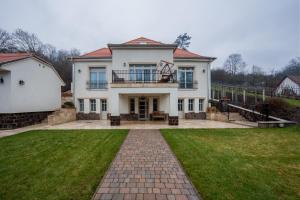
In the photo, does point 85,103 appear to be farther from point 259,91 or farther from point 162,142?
point 259,91

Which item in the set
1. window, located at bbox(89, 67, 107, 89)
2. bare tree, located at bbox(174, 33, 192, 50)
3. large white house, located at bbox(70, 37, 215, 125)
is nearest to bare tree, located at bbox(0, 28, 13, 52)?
large white house, located at bbox(70, 37, 215, 125)

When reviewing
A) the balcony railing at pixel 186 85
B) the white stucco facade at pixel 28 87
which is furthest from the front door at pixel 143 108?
the white stucco facade at pixel 28 87

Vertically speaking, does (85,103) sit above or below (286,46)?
below

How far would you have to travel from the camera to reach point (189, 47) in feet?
99.6

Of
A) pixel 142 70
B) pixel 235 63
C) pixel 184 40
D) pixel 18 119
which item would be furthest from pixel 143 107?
pixel 235 63

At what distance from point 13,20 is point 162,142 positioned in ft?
119

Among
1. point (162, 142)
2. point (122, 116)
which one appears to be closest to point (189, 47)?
point (122, 116)

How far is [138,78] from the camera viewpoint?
1331 centimetres

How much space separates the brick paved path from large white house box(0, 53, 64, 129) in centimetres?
1011

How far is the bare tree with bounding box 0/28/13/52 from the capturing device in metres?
22.9

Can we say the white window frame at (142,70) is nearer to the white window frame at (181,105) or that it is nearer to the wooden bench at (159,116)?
the wooden bench at (159,116)

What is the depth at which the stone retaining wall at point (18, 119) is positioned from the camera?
33.4 ft

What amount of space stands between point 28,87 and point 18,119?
2.50 metres

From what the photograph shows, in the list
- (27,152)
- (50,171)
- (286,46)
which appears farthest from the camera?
(286,46)
